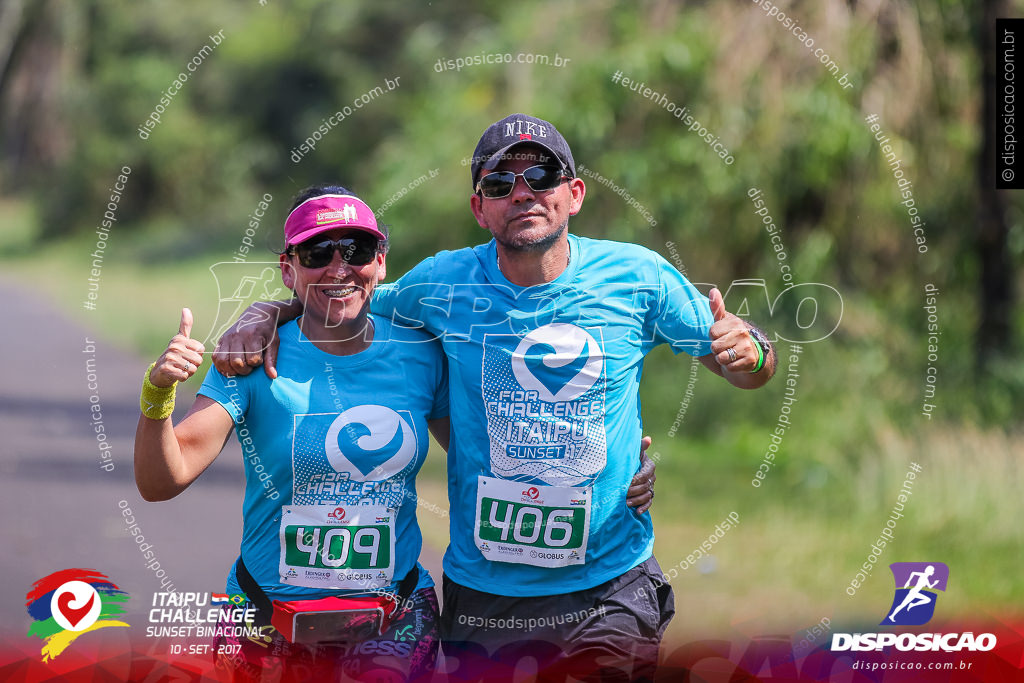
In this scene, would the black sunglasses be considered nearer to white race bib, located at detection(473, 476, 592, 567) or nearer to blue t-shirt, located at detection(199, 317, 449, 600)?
blue t-shirt, located at detection(199, 317, 449, 600)

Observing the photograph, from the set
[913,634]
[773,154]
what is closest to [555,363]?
[913,634]

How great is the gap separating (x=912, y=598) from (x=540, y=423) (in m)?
2.18

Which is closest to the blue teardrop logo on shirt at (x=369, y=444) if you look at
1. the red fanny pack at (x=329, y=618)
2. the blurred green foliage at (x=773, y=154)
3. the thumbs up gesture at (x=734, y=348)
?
the red fanny pack at (x=329, y=618)

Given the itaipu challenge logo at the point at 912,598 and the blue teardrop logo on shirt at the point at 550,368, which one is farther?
the itaipu challenge logo at the point at 912,598

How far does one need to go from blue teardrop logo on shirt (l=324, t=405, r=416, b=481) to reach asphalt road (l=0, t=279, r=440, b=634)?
163cm

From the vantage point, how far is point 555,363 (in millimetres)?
3410

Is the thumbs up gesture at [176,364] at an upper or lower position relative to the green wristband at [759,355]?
lower

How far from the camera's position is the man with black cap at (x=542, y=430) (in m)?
3.39

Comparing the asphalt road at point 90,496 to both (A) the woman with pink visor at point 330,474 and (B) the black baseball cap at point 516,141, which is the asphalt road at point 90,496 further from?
(B) the black baseball cap at point 516,141

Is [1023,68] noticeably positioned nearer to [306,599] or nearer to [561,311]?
[561,311]

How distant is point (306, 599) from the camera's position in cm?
326

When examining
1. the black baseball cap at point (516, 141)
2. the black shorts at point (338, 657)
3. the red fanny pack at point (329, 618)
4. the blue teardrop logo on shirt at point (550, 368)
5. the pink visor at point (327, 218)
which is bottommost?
the black shorts at point (338, 657)

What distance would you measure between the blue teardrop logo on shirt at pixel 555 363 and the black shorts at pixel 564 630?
578 mm

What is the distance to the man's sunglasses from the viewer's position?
3.36 metres
